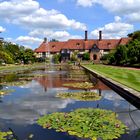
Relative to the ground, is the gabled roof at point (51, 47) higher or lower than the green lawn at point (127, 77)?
higher

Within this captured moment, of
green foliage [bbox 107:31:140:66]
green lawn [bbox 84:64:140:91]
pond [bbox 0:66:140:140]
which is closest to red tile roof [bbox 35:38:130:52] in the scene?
green foliage [bbox 107:31:140:66]

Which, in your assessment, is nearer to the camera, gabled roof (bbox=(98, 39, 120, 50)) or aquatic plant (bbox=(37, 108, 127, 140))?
aquatic plant (bbox=(37, 108, 127, 140))

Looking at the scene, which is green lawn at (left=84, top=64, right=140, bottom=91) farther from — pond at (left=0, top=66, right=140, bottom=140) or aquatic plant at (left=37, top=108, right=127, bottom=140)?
aquatic plant at (left=37, top=108, right=127, bottom=140)

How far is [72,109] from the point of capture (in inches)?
526

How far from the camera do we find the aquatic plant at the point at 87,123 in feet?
29.9

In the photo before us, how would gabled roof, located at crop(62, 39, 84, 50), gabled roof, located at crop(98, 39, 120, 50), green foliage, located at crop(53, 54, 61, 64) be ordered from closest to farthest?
green foliage, located at crop(53, 54, 61, 64), gabled roof, located at crop(98, 39, 120, 50), gabled roof, located at crop(62, 39, 84, 50)

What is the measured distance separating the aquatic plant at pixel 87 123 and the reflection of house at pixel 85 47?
108m

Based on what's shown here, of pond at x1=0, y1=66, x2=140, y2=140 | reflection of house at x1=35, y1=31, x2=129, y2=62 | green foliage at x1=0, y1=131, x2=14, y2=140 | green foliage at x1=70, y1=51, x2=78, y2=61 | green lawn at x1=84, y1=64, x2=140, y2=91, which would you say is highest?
reflection of house at x1=35, y1=31, x2=129, y2=62

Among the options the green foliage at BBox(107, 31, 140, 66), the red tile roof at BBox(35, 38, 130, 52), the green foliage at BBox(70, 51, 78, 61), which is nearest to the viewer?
the green foliage at BBox(107, 31, 140, 66)

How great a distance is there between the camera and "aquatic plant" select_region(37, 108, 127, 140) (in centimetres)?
912

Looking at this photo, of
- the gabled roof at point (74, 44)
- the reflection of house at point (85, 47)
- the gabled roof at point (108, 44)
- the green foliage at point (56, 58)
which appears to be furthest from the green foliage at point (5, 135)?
the gabled roof at point (74, 44)

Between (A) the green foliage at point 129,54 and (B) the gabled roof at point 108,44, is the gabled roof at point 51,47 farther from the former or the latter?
(A) the green foliage at point 129,54

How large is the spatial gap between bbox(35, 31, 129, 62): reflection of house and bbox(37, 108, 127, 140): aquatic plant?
353 ft

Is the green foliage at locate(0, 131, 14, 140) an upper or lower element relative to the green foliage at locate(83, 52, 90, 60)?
lower
